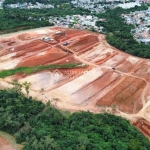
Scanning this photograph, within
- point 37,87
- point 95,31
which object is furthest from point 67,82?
point 95,31

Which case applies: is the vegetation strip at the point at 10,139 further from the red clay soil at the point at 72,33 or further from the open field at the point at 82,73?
the red clay soil at the point at 72,33

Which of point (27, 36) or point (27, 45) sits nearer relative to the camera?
point (27, 45)

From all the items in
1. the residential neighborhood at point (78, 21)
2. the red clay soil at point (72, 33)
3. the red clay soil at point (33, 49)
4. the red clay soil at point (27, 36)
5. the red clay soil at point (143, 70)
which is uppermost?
the residential neighborhood at point (78, 21)

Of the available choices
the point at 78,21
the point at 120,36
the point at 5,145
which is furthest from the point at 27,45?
the point at 5,145

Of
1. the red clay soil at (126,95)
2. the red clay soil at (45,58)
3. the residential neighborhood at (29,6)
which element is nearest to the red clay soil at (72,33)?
the red clay soil at (45,58)

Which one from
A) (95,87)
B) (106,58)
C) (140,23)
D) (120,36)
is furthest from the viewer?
(140,23)

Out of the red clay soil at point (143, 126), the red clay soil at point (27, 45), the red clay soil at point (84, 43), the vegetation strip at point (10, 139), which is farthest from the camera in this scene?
the red clay soil at point (84, 43)

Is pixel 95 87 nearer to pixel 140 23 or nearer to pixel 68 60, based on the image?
pixel 68 60

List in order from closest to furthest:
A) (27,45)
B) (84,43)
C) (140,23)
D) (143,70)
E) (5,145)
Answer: (5,145)
(143,70)
(27,45)
(84,43)
(140,23)
